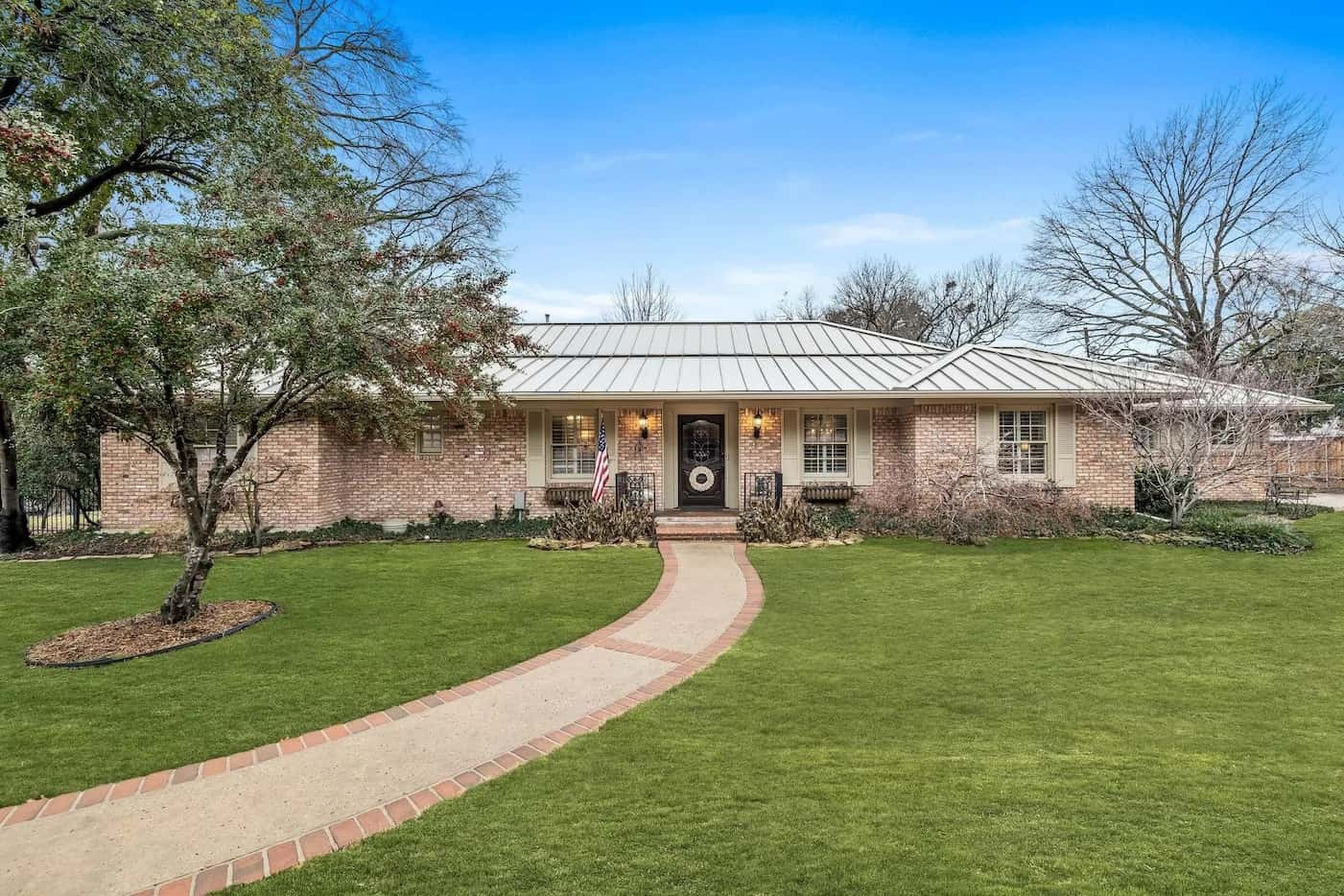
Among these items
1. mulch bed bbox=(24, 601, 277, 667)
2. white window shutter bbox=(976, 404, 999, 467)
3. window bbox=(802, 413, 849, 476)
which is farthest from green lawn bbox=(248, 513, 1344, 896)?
window bbox=(802, 413, 849, 476)

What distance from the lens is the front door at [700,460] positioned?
13.1 metres

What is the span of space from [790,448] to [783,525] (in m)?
2.78

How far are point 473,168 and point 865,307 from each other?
877 inches

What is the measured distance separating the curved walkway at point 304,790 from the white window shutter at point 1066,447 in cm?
1076

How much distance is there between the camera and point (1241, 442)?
9.86m

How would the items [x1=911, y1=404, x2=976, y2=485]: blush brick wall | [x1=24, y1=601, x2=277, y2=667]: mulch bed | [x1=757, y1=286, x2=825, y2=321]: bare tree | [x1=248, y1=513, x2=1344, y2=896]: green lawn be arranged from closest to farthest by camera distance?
[x1=248, y1=513, x2=1344, y2=896]: green lawn
[x1=24, y1=601, x2=277, y2=667]: mulch bed
[x1=911, y1=404, x2=976, y2=485]: blush brick wall
[x1=757, y1=286, x2=825, y2=321]: bare tree

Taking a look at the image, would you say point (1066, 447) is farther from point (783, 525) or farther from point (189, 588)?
point (189, 588)

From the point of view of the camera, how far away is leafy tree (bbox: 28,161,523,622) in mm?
Result: 4258

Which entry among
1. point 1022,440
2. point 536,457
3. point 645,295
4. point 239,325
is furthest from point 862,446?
point 645,295

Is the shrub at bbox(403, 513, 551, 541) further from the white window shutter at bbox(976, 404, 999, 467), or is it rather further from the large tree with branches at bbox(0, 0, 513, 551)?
the white window shutter at bbox(976, 404, 999, 467)

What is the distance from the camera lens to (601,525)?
10383 mm

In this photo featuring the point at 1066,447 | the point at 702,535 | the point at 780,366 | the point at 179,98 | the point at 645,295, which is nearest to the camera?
the point at 179,98

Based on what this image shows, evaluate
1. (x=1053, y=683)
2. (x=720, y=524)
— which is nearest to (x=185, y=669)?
(x=1053, y=683)

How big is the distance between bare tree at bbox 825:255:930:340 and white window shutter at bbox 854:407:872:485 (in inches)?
782
